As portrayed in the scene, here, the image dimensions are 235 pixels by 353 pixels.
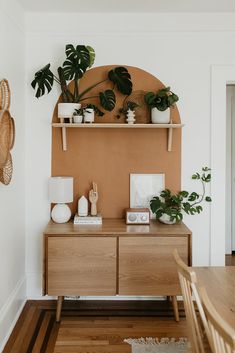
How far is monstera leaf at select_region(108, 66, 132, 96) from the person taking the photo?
3.01 metres

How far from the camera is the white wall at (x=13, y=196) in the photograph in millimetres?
2514

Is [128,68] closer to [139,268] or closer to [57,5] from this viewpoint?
[57,5]

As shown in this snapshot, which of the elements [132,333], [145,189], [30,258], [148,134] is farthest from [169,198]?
[30,258]

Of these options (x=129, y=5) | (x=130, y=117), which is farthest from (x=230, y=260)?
(x=129, y=5)

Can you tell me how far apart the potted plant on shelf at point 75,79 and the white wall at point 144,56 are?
0.52 feet

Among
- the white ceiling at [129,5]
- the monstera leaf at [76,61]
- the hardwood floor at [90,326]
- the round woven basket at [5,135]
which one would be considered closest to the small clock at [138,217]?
the hardwood floor at [90,326]

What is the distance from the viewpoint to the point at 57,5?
295cm

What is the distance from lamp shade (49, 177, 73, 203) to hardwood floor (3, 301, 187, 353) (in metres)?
0.95

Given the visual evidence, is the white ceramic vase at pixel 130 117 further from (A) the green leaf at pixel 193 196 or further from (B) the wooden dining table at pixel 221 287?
(B) the wooden dining table at pixel 221 287

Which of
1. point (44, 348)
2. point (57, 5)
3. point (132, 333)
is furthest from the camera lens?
point (57, 5)

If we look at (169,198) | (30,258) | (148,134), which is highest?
(148,134)

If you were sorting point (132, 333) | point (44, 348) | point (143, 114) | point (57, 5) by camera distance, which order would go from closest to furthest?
1. point (44, 348)
2. point (132, 333)
3. point (57, 5)
4. point (143, 114)

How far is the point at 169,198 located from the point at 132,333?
1.12 meters

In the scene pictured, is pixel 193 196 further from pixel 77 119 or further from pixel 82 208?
pixel 77 119
